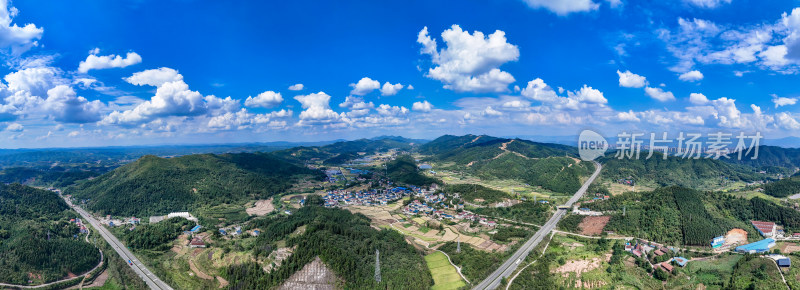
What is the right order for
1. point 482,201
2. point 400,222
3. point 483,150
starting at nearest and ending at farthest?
1. point 400,222
2. point 482,201
3. point 483,150

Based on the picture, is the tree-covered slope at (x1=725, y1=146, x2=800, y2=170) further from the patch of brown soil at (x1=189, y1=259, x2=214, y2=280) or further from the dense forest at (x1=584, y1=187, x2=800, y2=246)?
the patch of brown soil at (x1=189, y1=259, x2=214, y2=280)

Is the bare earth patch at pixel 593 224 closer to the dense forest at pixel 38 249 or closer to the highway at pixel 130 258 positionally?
the highway at pixel 130 258

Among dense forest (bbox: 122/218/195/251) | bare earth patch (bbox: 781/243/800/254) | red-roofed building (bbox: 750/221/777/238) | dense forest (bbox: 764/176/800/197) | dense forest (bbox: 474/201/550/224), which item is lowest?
dense forest (bbox: 122/218/195/251)

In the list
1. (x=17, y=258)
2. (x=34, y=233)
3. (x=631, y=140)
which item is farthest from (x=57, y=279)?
(x=631, y=140)

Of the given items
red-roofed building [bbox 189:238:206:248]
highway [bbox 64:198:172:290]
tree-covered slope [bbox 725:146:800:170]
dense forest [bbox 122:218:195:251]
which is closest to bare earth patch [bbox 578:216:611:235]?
red-roofed building [bbox 189:238:206:248]

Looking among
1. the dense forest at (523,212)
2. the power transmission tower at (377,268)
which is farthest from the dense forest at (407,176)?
the power transmission tower at (377,268)

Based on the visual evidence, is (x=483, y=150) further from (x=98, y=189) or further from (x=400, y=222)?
(x=98, y=189)

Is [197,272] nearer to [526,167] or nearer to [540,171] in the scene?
[540,171]

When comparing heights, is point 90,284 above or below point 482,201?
below
